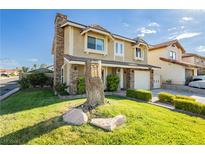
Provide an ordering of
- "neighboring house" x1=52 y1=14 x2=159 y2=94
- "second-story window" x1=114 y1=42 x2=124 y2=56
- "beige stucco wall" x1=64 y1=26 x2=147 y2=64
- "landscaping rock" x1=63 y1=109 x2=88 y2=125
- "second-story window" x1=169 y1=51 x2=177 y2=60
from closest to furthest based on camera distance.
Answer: "landscaping rock" x1=63 y1=109 x2=88 y2=125, "neighboring house" x1=52 y1=14 x2=159 y2=94, "beige stucco wall" x1=64 y1=26 x2=147 y2=64, "second-story window" x1=114 y1=42 x2=124 y2=56, "second-story window" x1=169 y1=51 x2=177 y2=60

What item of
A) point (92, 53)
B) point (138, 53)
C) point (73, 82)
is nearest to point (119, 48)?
point (138, 53)

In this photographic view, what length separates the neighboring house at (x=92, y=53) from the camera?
473 inches

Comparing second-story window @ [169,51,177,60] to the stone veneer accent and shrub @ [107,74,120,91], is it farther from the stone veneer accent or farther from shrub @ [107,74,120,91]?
the stone veneer accent

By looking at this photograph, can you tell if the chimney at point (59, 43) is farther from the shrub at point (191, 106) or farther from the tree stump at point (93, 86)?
the shrub at point (191, 106)

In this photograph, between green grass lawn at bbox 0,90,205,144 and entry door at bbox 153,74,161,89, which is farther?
entry door at bbox 153,74,161,89

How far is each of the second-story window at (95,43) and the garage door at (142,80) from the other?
15.2 ft

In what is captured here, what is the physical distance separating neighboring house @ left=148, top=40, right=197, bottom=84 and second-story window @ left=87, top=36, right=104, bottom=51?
33.6ft

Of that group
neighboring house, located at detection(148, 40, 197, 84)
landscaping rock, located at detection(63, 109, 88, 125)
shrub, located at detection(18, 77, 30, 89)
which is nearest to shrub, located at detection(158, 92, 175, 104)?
landscaping rock, located at detection(63, 109, 88, 125)

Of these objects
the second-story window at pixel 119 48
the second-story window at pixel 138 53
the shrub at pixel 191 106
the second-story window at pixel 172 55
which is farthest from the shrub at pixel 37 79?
the second-story window at pixel 172 55

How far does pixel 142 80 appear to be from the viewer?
Answer: 1639 centimetres

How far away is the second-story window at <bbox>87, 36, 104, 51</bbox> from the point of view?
13.1 metres

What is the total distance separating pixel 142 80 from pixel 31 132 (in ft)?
43.2
